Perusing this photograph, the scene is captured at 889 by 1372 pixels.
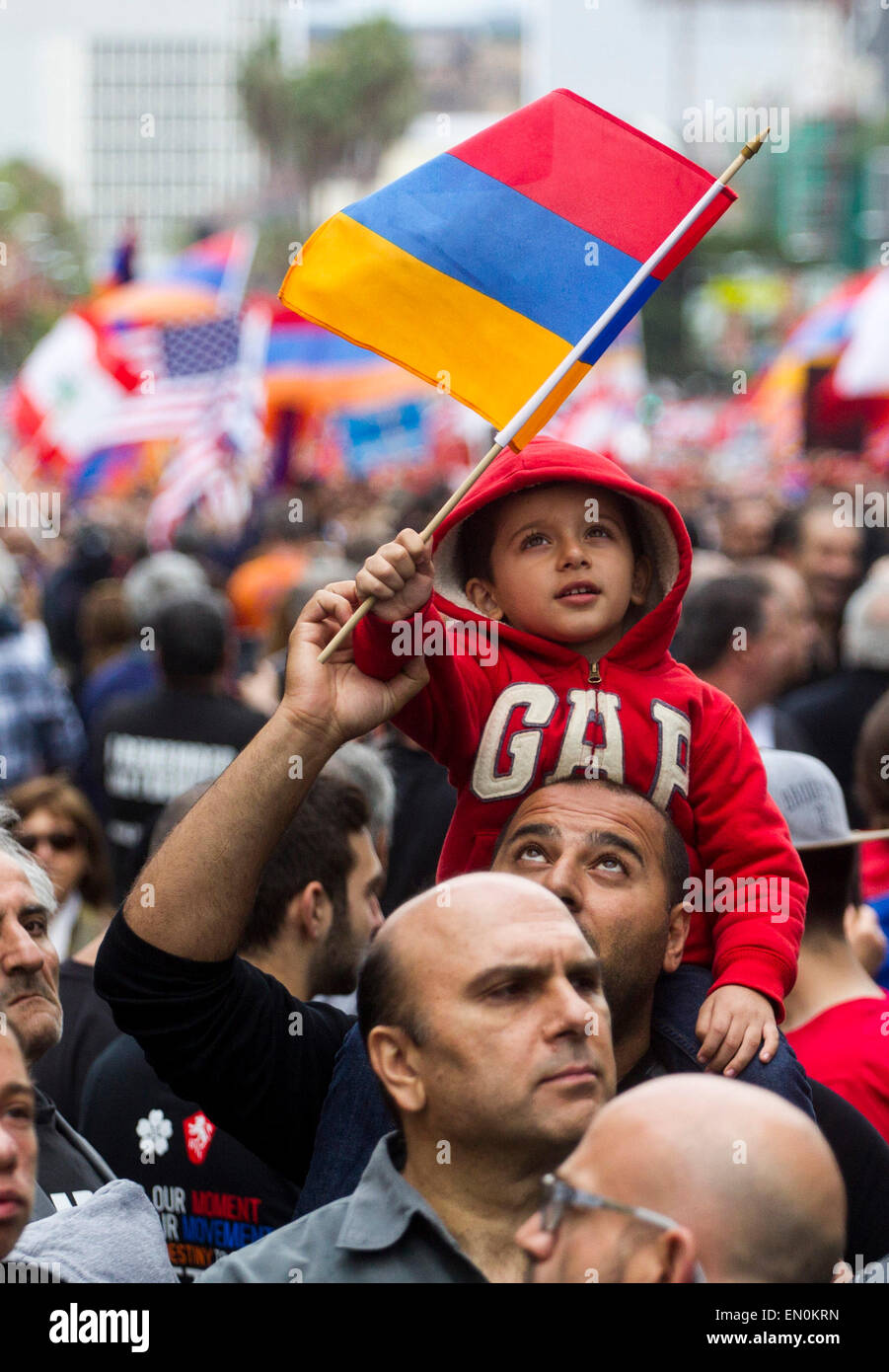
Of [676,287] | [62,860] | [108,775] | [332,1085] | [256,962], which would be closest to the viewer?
[332,1085]

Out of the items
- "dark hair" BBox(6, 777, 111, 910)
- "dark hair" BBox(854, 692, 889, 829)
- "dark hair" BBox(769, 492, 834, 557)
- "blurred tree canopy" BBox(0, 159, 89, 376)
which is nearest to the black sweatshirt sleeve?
"dark hair" BBox(854, 692, 889, 829)

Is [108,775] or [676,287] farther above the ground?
[108,775]

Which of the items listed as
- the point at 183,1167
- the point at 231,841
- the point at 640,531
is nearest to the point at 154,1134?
the point at 183,1167

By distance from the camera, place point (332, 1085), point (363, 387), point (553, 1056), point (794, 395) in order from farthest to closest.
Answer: point (794, 395)
point (363, 387)
point (332, 1085)
point (553, 1056)

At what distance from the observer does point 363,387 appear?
58.4ft

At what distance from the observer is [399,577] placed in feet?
9.14

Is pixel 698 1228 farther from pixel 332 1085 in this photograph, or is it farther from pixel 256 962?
pixel 256 962

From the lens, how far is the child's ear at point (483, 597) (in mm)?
3414

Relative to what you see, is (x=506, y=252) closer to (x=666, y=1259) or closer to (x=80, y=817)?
(x=666, y=1259)

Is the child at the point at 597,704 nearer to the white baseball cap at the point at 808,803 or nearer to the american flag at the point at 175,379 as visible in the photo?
the white baseball cap at the point at 808,803

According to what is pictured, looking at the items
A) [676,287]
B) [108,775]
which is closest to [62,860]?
[108,775]

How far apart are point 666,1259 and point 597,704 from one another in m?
1.36

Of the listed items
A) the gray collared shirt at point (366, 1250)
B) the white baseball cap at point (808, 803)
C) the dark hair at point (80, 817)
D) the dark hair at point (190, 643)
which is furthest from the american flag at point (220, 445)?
the gray collared shirt at point (366, 1250)

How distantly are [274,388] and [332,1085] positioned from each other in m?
15.5
